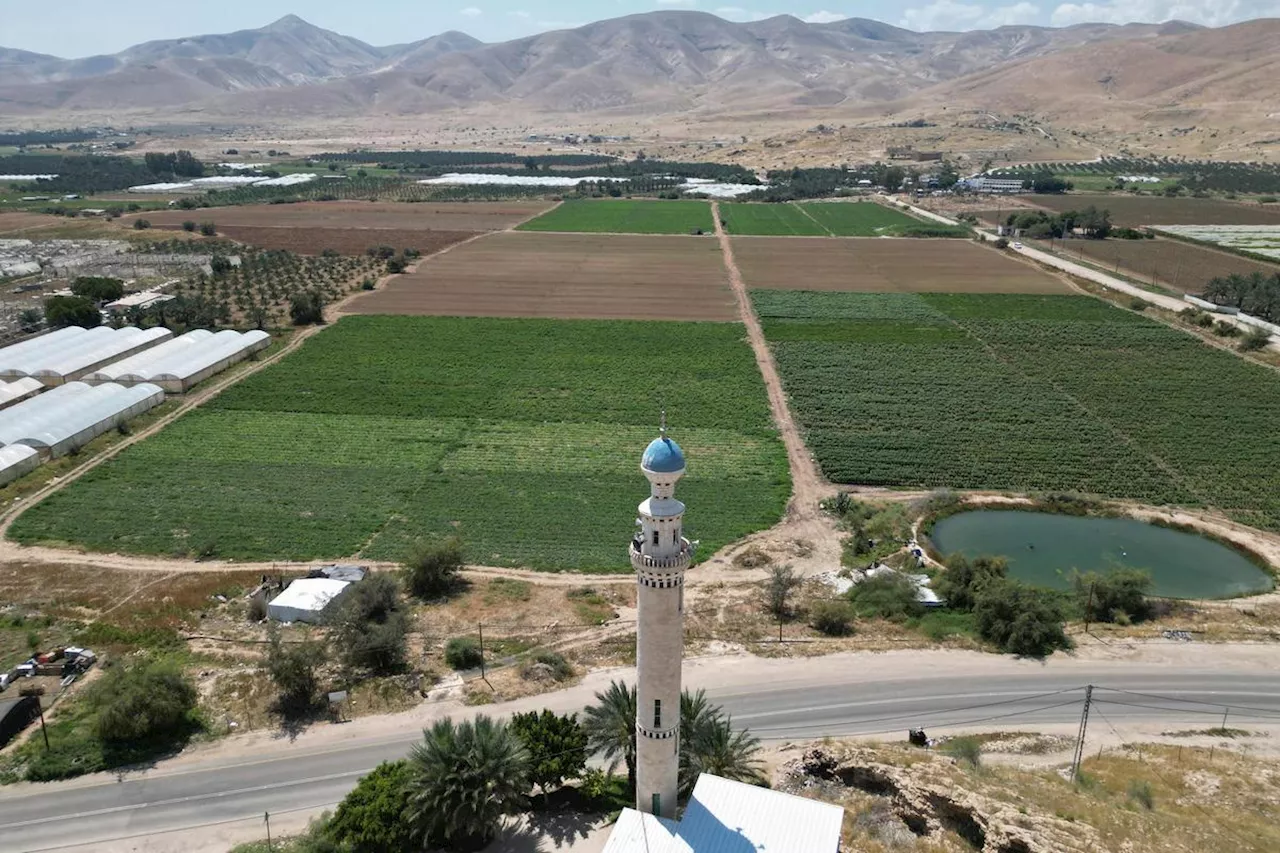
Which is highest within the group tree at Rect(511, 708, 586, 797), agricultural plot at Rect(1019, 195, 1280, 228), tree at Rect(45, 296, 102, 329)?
agricultural plot at Rect(1019, 195, 1280, 228)

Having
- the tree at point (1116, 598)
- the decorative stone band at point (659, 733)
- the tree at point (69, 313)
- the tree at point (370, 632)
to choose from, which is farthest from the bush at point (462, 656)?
the tree at point (69, 313)

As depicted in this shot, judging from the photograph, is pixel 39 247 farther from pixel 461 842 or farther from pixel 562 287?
pixel 461 842

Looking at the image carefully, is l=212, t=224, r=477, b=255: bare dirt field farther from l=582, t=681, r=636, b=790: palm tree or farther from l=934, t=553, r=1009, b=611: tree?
l=582, t=681, r=636, b=790: palm tree

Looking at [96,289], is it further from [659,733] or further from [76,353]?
[659,733]

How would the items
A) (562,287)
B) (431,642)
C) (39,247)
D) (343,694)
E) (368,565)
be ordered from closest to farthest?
(343,694) → (431,642) → (368,565) → (562,287) → (39,247)

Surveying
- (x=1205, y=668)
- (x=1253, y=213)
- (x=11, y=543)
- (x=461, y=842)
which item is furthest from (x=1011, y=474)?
(x=1253, y=213)

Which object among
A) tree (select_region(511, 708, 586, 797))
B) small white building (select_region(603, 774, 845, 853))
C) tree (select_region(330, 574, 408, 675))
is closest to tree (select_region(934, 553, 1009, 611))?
small white building (select_region(603, 774, 845, 853))
